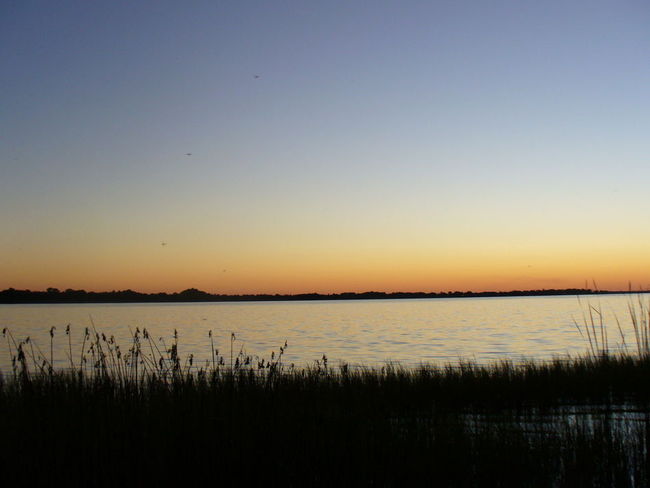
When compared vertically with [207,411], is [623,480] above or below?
below

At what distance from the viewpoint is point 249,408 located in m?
7.13

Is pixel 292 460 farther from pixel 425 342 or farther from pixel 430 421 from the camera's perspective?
pixel 425 342

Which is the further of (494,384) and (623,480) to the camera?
(494,384)

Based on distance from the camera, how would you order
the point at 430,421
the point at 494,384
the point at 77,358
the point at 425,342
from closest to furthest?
the point at 430,421
the point at 494,384
the point at 77,358
the point at 425,342

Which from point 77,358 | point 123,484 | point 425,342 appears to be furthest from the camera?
point 425,342

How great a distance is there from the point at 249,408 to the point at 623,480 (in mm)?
4188

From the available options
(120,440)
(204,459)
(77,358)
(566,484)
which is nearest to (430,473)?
(566,484)

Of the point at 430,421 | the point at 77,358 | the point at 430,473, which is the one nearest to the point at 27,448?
the point at 430,473

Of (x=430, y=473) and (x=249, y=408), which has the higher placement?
(x=249, y=408)

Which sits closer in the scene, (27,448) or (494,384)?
(27,448)

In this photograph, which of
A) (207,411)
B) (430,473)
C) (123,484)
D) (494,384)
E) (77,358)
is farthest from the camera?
(77,358)

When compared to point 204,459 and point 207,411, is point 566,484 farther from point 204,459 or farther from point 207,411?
point 207,411

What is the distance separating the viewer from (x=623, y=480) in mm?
5746

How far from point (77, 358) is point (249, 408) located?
18.7 meters
